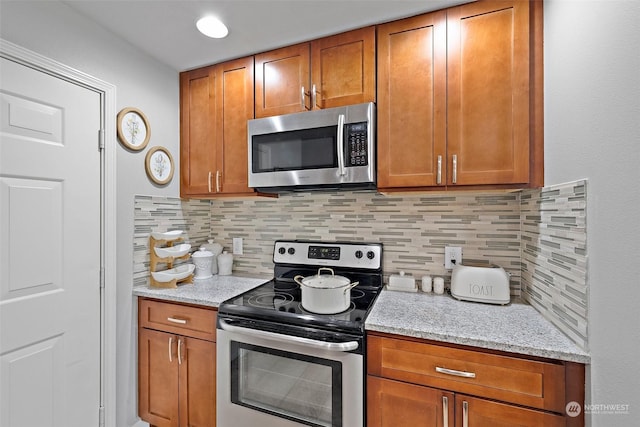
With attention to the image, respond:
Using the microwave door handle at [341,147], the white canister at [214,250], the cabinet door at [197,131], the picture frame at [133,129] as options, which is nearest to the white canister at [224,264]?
the white canister at [214,250]

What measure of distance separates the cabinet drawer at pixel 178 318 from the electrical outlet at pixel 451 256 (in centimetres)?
134

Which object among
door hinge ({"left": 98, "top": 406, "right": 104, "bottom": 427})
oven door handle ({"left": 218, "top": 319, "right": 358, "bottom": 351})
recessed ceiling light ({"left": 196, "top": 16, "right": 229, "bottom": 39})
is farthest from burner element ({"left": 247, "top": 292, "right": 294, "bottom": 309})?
recessed ceiling light ({"left": 196, "top": 16, "right": 229, "bottom": 39})

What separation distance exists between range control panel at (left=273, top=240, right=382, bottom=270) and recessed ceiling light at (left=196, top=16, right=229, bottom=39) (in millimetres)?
1305

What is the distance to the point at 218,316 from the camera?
147cm

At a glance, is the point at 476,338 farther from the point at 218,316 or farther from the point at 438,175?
the point at 218,316

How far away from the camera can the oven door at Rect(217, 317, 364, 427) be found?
3.97ft

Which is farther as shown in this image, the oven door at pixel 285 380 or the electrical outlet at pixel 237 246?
the electrical outlet at pixel 237 246

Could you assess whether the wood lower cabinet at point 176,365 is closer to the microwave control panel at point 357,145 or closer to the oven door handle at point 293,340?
the oven door handle at point 293,340

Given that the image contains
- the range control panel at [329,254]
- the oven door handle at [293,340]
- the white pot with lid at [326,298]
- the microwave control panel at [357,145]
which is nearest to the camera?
the oven door handle at [293,340]

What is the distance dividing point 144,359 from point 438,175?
198cm

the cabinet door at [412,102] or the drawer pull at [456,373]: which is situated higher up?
the cabinet door at [412,102]

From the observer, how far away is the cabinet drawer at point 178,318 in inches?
60.7

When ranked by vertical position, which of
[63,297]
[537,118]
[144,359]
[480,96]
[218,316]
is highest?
[480,96]

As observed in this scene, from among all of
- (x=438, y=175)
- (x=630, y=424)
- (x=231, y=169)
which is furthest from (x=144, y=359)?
(x=630, y=424)
